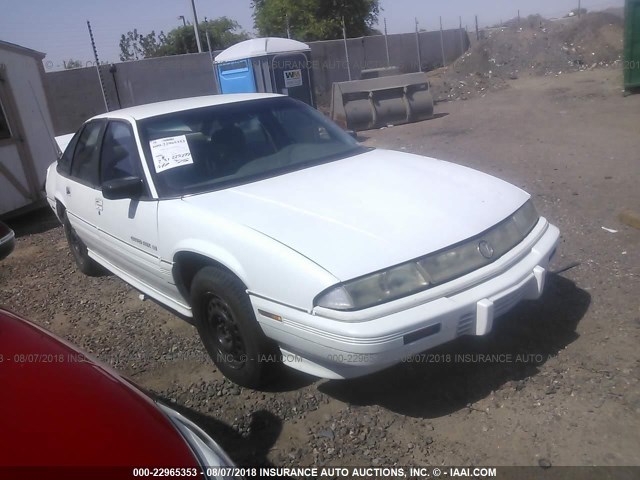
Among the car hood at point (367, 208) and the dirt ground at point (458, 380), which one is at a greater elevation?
the car hood at point (367, 208)

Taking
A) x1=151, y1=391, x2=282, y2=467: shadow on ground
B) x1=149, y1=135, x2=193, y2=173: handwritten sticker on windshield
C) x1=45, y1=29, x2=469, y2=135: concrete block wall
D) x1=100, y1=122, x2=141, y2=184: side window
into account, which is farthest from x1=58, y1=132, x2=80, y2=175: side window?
x1=45, y1=29, x2=469, y2=135: concrete block wall

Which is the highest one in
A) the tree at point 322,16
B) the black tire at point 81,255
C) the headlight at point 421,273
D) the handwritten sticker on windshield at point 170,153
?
the tree at point 322,16

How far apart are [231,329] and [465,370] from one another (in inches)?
52.0

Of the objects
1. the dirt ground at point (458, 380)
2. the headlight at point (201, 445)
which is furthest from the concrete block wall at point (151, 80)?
the headlight at point (201, 445)

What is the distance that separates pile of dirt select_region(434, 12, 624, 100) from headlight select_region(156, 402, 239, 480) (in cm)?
1763

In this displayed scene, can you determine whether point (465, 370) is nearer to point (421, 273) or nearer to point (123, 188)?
point (421, 273)

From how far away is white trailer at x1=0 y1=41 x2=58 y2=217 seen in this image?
7887 mm

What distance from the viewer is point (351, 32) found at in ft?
108

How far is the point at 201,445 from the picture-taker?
74.1 inches

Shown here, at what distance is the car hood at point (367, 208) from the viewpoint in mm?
2600

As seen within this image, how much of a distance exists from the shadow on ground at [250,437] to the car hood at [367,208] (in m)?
0.93

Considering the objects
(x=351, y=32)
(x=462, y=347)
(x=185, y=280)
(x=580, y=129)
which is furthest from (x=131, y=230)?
(x=351, y=32)

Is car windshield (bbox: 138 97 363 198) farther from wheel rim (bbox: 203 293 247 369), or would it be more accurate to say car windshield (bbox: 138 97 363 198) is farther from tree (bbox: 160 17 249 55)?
tree (bbox: 160 17 249 55)

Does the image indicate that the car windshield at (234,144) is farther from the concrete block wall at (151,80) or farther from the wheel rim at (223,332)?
the concrete block wall at (151,80)
